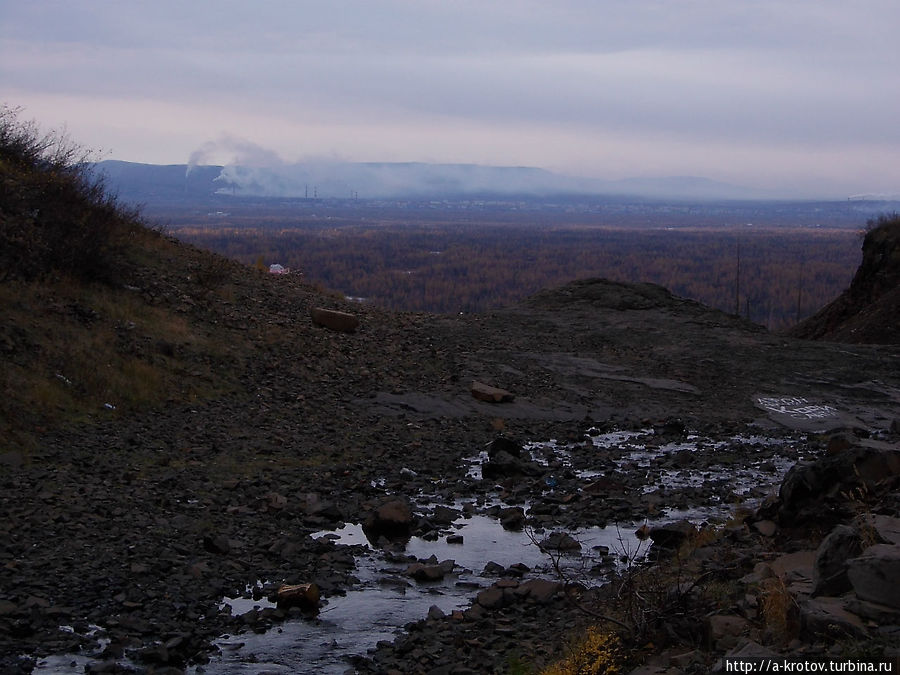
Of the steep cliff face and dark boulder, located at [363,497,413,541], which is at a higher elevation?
the steep cliff face

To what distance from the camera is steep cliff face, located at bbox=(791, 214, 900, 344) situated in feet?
73.2

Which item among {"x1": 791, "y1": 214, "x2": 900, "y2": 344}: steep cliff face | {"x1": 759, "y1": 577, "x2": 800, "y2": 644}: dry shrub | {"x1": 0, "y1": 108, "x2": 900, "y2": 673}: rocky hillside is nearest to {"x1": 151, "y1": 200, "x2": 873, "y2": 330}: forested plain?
{"x1": 791, "y1": 214, "x2": 900, "y2": 344}: steep cliff face

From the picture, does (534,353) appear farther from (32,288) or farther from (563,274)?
(563,274)

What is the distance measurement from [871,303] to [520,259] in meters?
62.2

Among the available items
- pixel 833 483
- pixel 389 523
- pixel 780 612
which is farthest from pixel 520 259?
pixel 780 612

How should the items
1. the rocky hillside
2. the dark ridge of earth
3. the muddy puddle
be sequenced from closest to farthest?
the muddy puddle, the rocky hillside, the dark ridge of earth

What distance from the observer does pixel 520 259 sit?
3401 inches

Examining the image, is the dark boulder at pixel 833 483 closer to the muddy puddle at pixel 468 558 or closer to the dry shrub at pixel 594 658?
the muddy puddle at pixel 468 558

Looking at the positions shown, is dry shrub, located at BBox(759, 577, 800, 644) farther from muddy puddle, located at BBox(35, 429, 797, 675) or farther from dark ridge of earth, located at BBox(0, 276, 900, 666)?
dark ridge of earth, located at BBox(0, 276, 900, 666)

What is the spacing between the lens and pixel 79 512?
720cm

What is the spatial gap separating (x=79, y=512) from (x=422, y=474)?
3.61 meters

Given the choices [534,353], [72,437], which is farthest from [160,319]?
[534,353]

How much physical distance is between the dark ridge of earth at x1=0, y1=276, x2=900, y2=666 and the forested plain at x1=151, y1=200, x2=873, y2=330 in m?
6.49

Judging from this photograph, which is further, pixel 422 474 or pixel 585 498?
pixel 422 474
